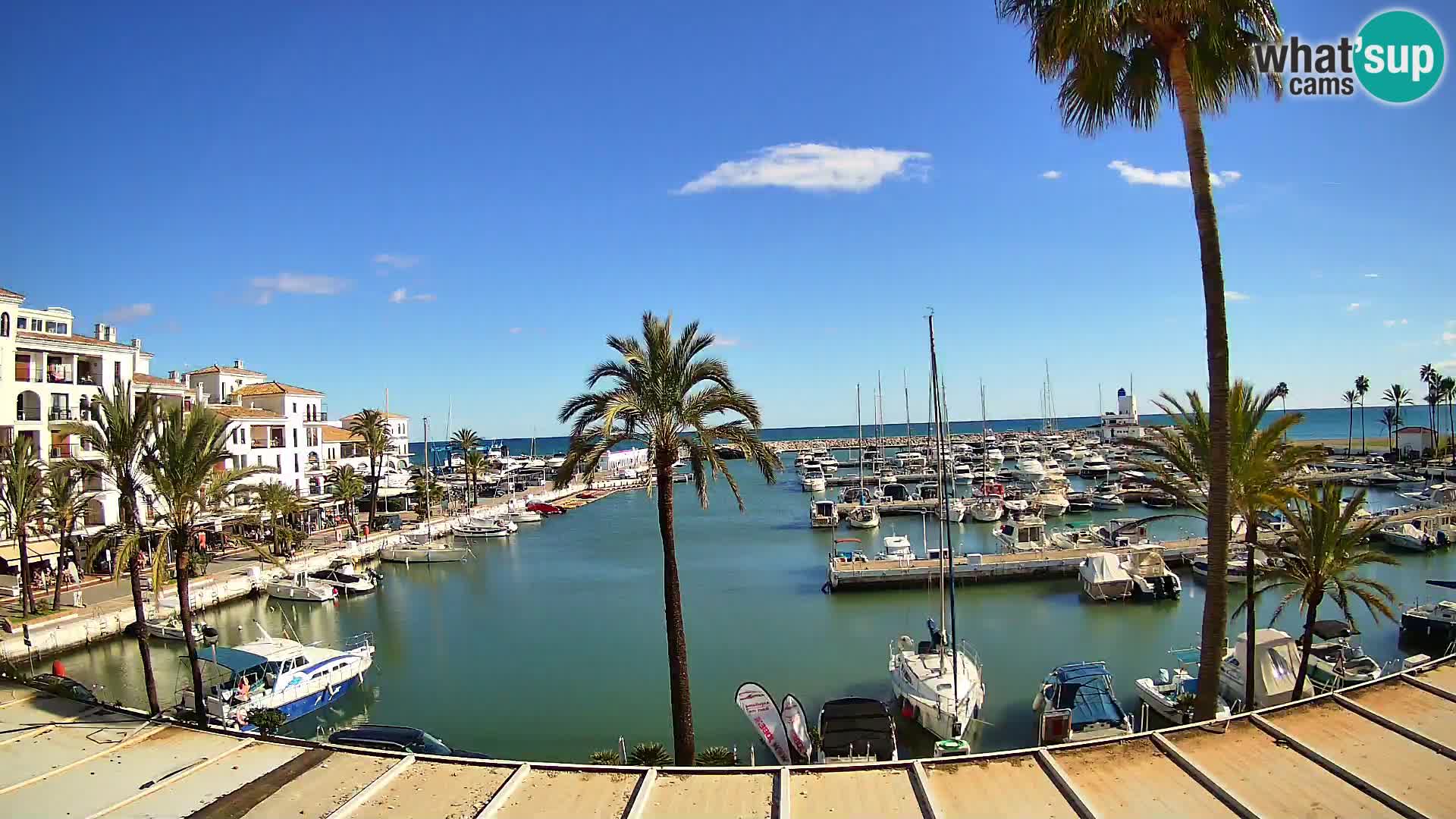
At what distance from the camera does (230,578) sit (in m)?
41.7

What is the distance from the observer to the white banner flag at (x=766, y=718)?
736 inches

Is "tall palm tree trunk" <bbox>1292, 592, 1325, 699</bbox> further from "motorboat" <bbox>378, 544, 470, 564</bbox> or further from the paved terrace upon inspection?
"motorboat" <bbox>378, 544, 470, 564</bbox>

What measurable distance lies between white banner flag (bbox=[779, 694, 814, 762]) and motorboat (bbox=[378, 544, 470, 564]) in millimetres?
39584

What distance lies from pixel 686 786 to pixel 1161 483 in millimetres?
11795

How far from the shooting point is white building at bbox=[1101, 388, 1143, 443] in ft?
411

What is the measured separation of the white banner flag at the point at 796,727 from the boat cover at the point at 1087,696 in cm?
641

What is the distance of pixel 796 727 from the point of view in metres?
19.0

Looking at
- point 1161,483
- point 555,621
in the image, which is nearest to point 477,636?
point 555,621

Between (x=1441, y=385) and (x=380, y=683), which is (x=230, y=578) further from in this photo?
(x=1441, y=385)

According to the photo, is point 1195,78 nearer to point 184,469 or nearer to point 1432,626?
point 184,469

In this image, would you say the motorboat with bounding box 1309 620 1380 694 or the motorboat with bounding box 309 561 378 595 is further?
the motorboat with bounding box 309 561 378 595

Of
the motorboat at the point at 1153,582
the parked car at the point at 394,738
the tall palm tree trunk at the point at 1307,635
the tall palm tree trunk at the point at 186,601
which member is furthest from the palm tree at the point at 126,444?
the motorboat at the point at 1153,582

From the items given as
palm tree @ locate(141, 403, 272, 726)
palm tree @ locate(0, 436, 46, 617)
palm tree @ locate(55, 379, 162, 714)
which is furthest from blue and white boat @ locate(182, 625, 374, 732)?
palm tree @ locate(0, 436, 46, 617)

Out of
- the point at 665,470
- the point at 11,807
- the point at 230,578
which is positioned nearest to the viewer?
the point at 11,807
